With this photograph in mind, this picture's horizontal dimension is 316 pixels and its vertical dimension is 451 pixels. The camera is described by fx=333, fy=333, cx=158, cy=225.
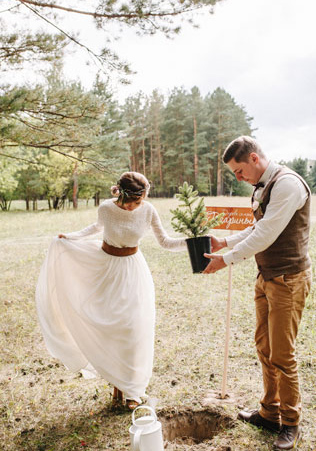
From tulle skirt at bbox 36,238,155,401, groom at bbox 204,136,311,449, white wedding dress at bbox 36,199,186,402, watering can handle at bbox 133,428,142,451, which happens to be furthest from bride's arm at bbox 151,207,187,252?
watering can handle at bbox 133,428,142,451

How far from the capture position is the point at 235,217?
10.8 ft

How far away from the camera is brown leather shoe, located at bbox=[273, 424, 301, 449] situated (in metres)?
2.50

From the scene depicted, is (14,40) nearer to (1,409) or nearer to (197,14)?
(197,14)

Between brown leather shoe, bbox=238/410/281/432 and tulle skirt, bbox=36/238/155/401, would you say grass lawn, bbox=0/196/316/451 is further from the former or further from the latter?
tulle skirt, bbox=36/238/155/401

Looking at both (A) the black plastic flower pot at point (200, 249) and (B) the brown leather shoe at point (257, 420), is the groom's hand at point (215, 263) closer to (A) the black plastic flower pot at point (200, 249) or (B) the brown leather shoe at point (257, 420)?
(A) the black plastic flower pot at point (200, 249)

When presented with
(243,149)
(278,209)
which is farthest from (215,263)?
(243,149)

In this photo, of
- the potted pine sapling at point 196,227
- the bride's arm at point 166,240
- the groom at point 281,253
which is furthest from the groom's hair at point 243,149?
the bride's arm at point 166,240

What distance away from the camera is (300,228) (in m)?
2.36

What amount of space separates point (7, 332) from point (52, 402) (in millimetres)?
2180

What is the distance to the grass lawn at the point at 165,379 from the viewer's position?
9.04ft

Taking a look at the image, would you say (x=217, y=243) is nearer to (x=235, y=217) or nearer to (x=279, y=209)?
(x=235, y=217)

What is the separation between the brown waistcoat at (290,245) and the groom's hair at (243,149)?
241 mm

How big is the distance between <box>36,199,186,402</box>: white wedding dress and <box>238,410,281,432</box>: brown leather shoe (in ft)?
2.99

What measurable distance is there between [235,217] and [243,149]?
95 cm
